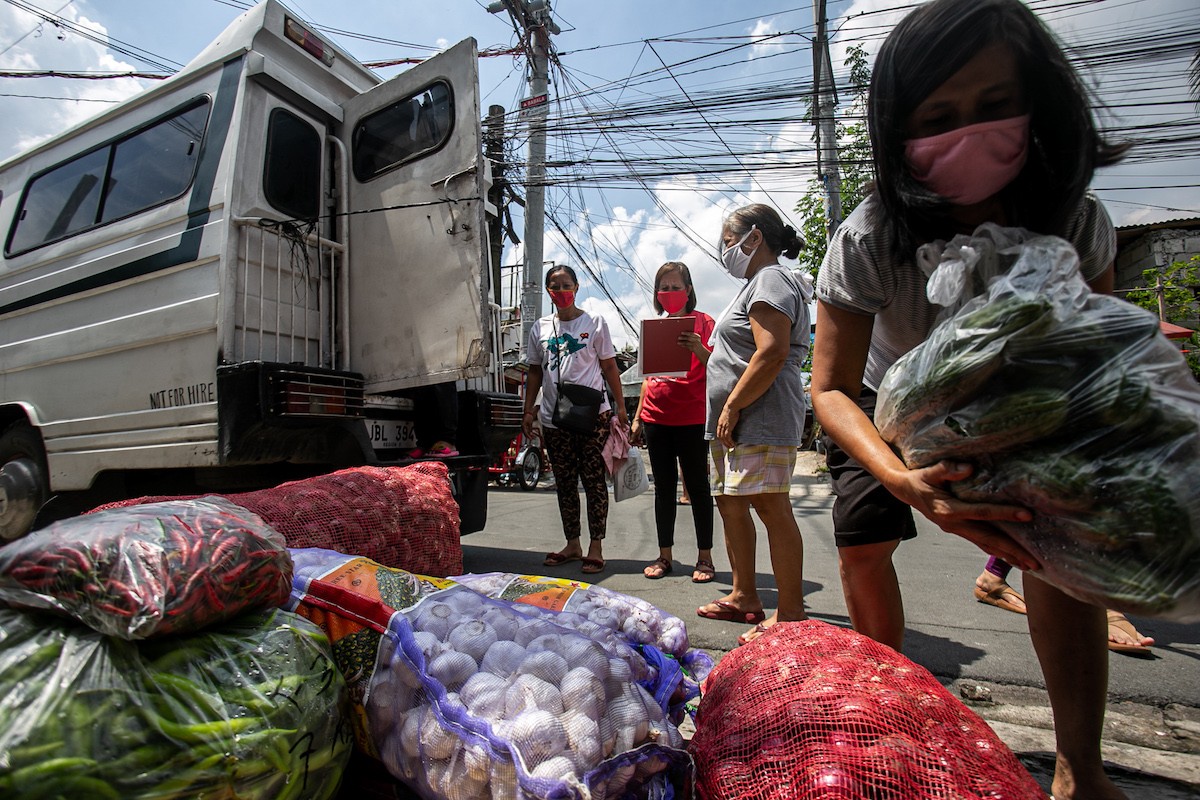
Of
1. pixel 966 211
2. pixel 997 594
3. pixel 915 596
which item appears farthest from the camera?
pixel 915 596

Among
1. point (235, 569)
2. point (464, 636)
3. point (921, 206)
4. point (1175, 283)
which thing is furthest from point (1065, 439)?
point (1175, 283)

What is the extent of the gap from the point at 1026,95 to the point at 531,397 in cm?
355

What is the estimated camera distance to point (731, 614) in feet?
9.74

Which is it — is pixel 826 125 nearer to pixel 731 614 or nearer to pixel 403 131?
pixel 403 131

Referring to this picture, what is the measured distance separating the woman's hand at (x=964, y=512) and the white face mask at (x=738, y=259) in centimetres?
196

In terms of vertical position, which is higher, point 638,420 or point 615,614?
point 638,420

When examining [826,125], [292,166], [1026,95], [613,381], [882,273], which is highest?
[826,125]

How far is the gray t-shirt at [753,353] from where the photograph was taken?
2.67m

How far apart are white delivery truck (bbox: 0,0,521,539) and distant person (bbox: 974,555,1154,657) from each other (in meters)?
2.83

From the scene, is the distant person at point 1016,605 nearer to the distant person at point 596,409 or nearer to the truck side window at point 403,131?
the distant person at point 596,409

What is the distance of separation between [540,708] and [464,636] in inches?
10.8

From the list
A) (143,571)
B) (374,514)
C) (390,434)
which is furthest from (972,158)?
(390,434)

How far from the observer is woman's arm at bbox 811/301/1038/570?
102 cm

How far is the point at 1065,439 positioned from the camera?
0.93m
